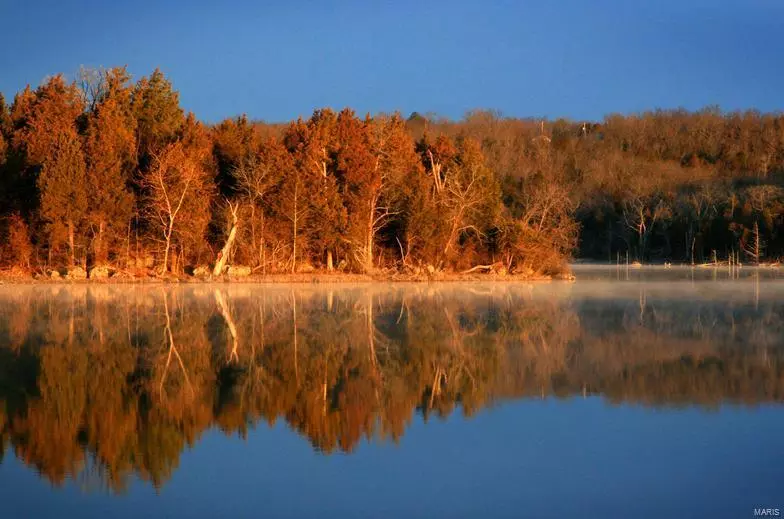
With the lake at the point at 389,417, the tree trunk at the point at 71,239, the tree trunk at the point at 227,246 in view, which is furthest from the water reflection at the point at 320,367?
the tree trunk at the point at 227,246

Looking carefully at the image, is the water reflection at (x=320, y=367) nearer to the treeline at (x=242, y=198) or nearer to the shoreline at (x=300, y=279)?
the shoreline at (x=300, y=279)

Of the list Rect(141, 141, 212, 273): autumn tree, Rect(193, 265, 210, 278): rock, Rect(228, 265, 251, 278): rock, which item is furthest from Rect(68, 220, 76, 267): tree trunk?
Rect(228, 265, 251, 278): rock

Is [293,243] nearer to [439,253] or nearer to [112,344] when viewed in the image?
[439,253]

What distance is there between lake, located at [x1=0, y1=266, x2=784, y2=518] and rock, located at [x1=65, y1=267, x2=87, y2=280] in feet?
53.3

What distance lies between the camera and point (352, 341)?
55.5ft

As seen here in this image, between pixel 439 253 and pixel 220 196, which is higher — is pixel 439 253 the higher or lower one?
the lower one

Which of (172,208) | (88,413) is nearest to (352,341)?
(88,413)

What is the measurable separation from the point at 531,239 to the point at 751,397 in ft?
90.9

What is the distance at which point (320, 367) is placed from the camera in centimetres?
1381

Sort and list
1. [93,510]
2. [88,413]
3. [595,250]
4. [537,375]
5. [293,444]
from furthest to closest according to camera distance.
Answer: [595,250]
[537,375]
[88,413]
[293,444]
[93,510]

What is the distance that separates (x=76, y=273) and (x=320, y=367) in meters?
25.7

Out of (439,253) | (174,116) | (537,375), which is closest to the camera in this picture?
(537,375)

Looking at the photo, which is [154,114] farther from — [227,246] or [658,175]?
[658,175]

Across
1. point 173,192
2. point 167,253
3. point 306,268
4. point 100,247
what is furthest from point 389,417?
point 306,268
